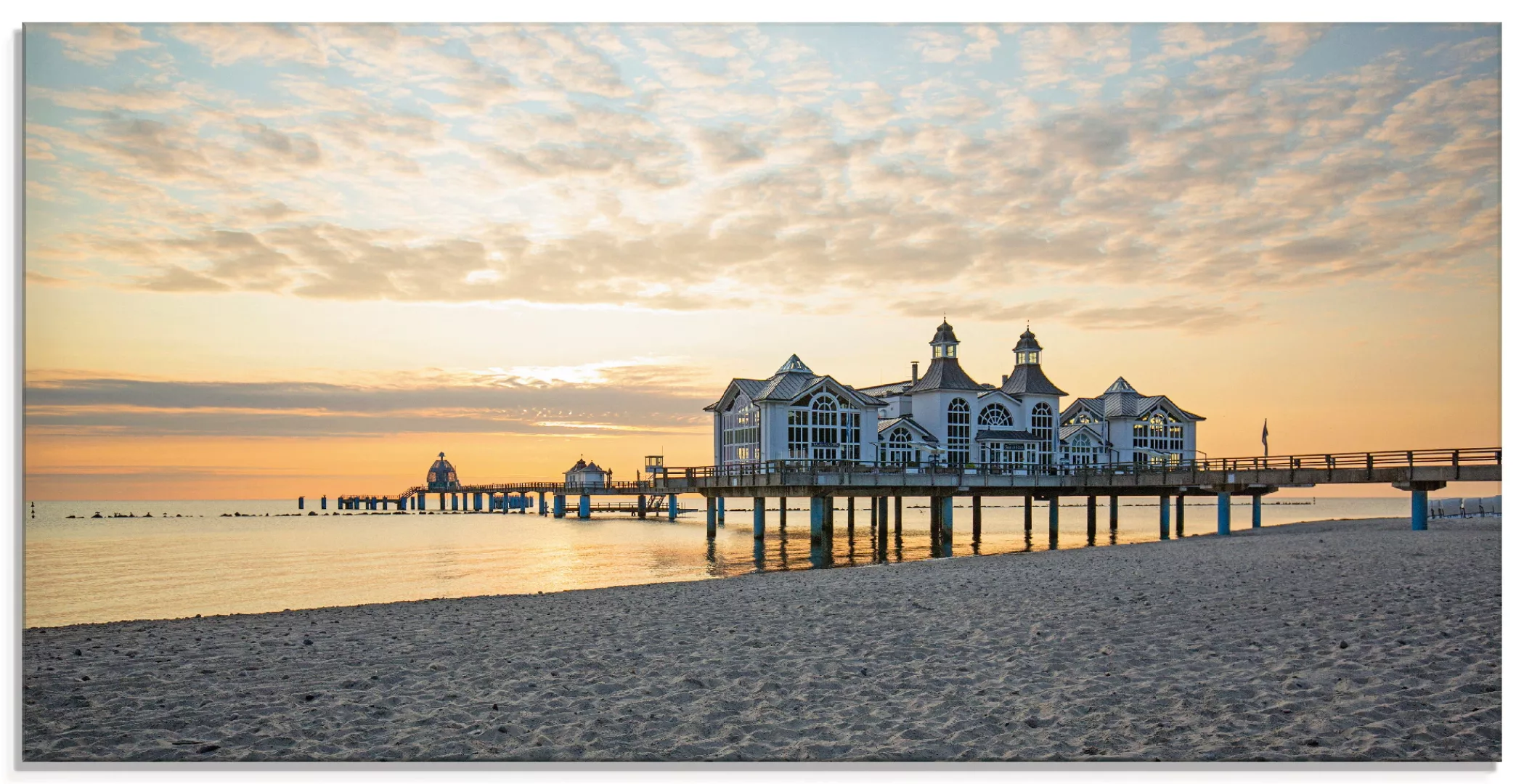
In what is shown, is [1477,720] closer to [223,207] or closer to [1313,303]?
[1313,303]

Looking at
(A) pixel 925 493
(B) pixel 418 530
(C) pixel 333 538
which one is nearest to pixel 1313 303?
(A) pixel 925 493

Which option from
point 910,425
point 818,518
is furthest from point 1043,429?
point 818,518

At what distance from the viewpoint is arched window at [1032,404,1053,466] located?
174 feet

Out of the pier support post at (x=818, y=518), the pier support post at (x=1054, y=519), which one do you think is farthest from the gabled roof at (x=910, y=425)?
the pier support post at (x=818, y=518)

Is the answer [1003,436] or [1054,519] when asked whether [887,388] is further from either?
[1054,519]

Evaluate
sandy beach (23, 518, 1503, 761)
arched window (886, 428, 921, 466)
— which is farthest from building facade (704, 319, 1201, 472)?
sandy beach (23, 518, 1503, 761)

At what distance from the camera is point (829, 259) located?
15.0 meters

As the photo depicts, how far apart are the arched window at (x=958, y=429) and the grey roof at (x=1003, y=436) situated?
0.66 m

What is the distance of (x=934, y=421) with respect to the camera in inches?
1977

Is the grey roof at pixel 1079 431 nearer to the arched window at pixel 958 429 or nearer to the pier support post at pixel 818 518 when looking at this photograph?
the arched window at pixel 958 429

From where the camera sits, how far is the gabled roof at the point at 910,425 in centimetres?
4884

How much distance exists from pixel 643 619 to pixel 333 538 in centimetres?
5189

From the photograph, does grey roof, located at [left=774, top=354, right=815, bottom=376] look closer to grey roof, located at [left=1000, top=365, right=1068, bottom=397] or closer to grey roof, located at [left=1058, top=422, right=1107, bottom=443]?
grey roof, located at [left=1000, top=365, right=1068, bottom=397]

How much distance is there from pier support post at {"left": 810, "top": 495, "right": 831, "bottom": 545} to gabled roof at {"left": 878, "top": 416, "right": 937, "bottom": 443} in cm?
796
